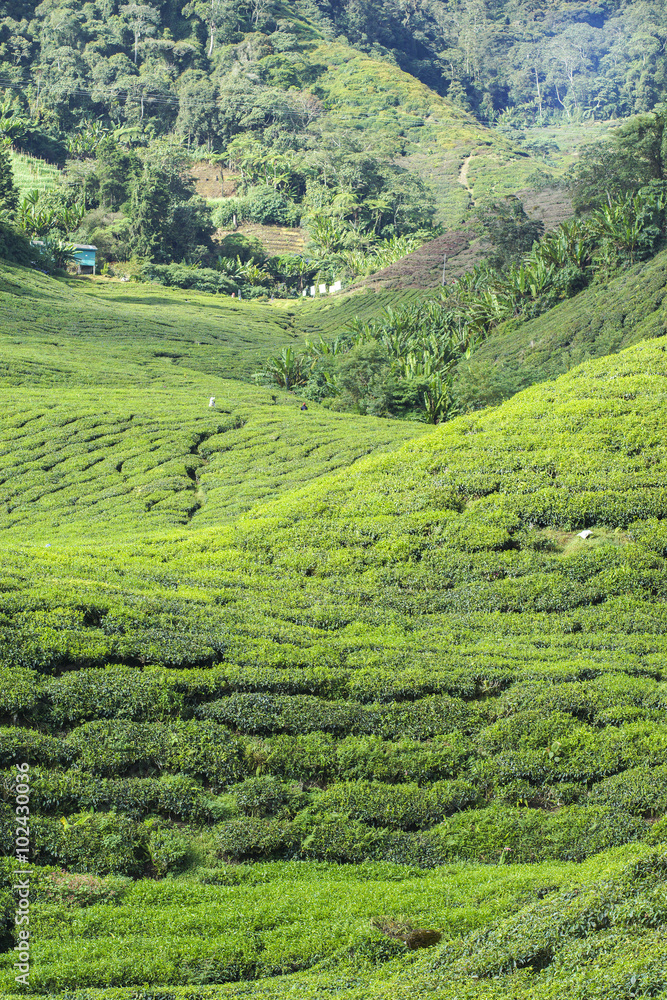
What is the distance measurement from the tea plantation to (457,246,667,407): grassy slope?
18.0 meters

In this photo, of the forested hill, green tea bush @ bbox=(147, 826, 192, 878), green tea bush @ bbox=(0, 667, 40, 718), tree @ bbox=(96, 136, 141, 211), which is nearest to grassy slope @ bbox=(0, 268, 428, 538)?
green tea bush @ bbox=(0, 667, 40, 718)

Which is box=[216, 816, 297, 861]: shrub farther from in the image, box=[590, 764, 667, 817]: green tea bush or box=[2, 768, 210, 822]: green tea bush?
box=[590, 764, 667, 817]: green tea bush

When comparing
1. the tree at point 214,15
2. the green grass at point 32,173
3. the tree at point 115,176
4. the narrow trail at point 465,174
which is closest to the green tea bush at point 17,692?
the tree at point 115,176

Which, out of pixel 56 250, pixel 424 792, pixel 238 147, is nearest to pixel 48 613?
pixel 424 792

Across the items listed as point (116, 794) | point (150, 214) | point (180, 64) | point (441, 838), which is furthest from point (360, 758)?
point (180, 64)

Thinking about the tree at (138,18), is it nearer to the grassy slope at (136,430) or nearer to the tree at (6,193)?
the tree at (6,193)

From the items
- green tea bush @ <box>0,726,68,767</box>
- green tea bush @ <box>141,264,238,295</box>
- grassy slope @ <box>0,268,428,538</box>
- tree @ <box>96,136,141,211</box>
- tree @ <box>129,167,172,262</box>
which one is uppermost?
tree @ <box>96,136,141,211</box>

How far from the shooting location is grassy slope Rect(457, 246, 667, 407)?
137 feet

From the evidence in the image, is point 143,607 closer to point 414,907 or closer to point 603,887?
point 414,907

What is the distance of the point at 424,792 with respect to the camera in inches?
444

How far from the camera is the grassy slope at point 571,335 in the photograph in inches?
1641

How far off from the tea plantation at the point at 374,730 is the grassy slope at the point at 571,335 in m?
18.0

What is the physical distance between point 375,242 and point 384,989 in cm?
11393

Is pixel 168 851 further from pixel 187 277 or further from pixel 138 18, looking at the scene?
pixel 138 18
